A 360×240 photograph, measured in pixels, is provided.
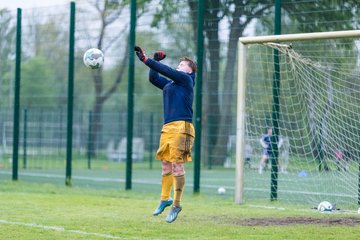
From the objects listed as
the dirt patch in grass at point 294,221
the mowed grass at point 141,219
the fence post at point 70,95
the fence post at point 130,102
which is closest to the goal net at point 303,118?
the mowed grass at point 141,219

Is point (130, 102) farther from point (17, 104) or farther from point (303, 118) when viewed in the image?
point (303, 118)

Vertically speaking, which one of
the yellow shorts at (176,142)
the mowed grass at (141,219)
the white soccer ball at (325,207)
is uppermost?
the yellow shorts at (176,142)

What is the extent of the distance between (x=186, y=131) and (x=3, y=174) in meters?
12.1

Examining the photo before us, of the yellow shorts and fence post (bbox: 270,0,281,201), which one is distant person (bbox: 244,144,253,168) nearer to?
fence post (bbox: 270,0,281,201)

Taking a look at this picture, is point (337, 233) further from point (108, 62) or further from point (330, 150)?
point (108, 62)

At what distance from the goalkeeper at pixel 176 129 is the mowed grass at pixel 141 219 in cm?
47

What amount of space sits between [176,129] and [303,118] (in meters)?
4.54

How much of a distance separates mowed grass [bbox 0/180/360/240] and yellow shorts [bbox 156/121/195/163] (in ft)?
2.65

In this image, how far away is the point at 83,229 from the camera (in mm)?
10156

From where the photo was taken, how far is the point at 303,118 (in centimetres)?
1546

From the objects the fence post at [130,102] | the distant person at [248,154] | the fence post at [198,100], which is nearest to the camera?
the distant person at [248,154]

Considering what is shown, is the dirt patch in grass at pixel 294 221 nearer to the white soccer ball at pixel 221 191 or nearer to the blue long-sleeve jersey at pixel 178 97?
the blue long-sleeve jersey at pixel 178 97

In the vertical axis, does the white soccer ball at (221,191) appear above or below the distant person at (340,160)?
below

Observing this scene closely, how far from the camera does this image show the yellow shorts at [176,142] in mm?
11383
